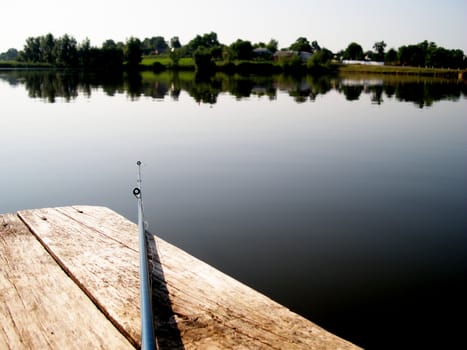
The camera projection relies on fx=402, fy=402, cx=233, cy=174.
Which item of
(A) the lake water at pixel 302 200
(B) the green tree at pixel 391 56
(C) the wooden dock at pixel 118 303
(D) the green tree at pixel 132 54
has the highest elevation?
(B) the green tree at pixel 391 56

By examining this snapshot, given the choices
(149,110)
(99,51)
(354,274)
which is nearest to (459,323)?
(354,274)

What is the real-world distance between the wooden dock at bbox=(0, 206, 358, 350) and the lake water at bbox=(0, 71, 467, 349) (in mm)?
2860

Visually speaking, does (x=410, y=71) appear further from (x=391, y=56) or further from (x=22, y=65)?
(x=22, y=65)

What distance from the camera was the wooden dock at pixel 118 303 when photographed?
238 cm

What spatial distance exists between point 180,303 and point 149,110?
2534 centimetres

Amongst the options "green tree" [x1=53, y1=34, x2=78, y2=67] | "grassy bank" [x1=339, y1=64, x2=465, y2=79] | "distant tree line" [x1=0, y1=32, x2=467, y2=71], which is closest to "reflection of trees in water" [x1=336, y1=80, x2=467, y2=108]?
"grassy bank" [x1=339, y1=64, x2=465, y2=79]

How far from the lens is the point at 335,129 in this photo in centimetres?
2077

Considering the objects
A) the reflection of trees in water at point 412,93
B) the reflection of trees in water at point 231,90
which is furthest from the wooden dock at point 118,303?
the reflection of trees in water at point 412,93

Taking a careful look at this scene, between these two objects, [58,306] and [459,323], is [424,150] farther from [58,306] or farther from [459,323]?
[58,306]

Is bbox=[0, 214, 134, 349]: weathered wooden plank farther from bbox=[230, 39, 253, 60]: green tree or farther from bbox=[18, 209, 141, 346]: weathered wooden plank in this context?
bbox=[230, 39, 253, 60]: green tree

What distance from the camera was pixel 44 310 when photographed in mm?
2627

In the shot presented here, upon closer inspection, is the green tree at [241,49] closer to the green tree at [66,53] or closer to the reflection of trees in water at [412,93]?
the green tree at [66,53]

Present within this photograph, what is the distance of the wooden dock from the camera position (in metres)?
2.38

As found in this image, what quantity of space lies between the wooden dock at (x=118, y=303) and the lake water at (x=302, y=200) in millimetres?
2860
